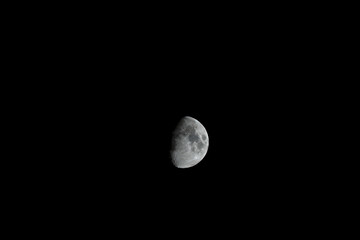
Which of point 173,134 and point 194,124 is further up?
point 194,124

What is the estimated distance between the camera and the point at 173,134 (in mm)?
3883

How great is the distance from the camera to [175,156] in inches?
152

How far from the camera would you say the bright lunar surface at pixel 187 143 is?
3.82 meters

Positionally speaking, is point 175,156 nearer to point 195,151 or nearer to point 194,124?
point 195,151

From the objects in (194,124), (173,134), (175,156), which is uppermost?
(194,124)

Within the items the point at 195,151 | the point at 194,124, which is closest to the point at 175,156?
the point at 195,151

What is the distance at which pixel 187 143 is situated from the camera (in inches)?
151

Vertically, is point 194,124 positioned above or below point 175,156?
above

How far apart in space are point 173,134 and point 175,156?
0.30 metres

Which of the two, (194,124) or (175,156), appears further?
(194,124)

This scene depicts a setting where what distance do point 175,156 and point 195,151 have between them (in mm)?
299

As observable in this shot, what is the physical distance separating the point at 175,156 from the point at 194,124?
0.59 m

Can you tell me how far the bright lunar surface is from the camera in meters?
3.82

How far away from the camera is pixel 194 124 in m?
4.15
